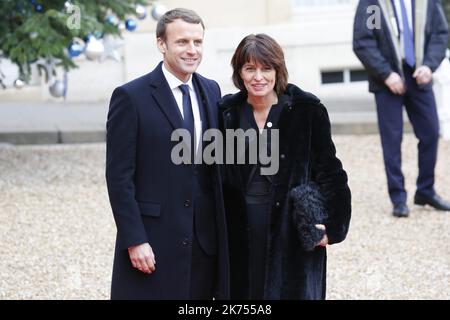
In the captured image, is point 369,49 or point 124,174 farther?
point 369,49

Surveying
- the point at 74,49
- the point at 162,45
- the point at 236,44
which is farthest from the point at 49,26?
the point at 236,44

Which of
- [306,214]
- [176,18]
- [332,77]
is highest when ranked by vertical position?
[176,18]

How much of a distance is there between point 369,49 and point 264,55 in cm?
407

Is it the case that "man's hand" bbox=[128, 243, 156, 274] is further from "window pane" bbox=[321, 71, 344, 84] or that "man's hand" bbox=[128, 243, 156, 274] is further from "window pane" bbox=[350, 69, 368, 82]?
"window pane" bbox=[350, 69, 368, 82]

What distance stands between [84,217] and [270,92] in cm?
449

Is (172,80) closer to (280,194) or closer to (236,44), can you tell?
(280,194)

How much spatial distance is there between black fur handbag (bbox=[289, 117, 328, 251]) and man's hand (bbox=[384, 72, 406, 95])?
4.03 metres

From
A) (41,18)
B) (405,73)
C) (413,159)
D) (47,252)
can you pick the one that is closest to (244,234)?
(47,252)

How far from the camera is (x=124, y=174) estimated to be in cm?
408

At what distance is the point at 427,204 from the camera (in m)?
8.57

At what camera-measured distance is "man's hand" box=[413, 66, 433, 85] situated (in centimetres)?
810

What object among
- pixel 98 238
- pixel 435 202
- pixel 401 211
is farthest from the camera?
pixel 435 202
